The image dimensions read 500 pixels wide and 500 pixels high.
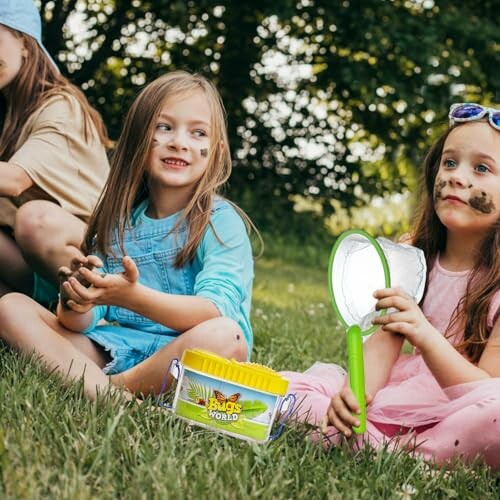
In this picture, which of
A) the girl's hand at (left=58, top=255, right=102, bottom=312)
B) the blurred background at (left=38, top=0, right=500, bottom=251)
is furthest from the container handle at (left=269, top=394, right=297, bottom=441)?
the blurred background at (left=38, top=0, right=500, bottom=251)

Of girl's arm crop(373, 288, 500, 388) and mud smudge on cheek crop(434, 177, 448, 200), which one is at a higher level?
mud smudge on cheek crop(434, 177, 448, 200)

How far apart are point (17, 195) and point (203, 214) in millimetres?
775

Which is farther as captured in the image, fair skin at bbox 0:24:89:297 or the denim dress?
fair skin at bbox 0:24:89:297

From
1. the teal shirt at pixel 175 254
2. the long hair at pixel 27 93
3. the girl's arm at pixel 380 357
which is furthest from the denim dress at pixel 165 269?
the long hair at pixel 27 93

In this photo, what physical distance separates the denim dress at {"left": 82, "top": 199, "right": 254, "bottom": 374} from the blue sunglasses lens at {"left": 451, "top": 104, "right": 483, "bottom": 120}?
2.32ft

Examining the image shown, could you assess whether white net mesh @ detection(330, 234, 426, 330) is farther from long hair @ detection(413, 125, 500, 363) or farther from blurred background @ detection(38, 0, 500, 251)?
blurred background @ detection(38, 0, 500, 251)

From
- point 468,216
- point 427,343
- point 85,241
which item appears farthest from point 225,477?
point 85,241

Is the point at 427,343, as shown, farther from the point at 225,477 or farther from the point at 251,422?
the point at 225,477

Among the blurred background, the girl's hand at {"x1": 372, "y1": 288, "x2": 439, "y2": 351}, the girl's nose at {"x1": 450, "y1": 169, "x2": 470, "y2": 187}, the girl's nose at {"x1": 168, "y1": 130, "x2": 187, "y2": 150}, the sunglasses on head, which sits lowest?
the blurred background

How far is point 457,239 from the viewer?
2.46 m

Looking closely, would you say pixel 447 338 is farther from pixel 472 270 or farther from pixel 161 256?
pixel 161 256

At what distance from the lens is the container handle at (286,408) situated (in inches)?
81.5

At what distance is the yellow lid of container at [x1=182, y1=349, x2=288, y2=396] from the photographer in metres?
1.99

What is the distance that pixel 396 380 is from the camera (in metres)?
2.48
